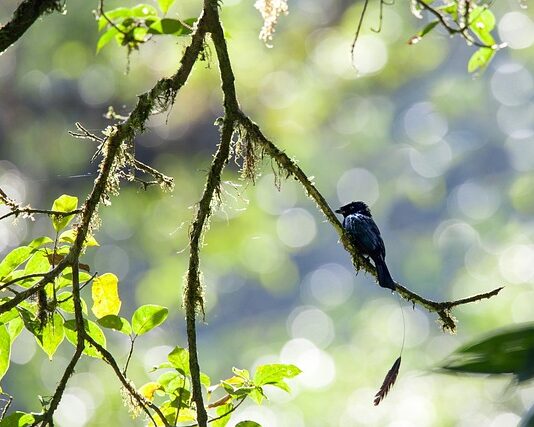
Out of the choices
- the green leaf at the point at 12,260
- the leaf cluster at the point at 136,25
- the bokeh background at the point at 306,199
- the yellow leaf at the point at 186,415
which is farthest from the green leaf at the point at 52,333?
the bokeh background at the point at 306,199

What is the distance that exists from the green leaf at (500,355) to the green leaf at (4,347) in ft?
4.29

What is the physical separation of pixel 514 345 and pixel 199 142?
1359 centimetres

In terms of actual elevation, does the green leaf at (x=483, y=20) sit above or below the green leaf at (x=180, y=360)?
above

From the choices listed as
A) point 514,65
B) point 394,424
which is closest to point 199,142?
point 394,424

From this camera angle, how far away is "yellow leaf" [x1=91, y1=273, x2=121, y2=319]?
2.03 m

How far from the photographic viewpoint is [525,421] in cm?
67

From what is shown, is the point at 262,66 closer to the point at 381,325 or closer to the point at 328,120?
the point at 328,120

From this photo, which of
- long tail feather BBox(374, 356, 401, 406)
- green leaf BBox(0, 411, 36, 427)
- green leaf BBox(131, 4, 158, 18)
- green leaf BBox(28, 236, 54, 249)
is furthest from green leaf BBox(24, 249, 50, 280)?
long tail feather BBox(374, 356, 401, 406)

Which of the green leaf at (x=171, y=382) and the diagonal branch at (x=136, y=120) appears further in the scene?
the diagonal branch at (x=136, y=120)

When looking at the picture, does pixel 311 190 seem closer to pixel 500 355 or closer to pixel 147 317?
pixel 147 317

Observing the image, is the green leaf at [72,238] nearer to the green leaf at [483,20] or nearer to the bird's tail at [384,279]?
the bird's tail at [384,279]

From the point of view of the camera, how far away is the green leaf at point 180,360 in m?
1.94

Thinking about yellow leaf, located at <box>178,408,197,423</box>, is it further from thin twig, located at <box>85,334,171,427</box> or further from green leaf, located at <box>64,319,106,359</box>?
green leaf, located at <box>64,319,106,359</box>

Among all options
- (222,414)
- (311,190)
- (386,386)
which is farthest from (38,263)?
(386,386)
